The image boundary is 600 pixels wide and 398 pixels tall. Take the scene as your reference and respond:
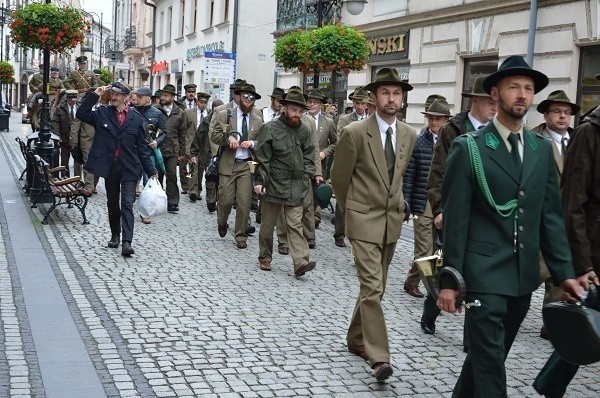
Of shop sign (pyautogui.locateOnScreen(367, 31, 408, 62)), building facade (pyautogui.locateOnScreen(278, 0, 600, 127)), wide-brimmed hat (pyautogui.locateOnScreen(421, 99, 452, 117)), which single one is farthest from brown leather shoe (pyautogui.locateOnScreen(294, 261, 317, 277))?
shop sign (pyautogui.locateOnScreen(367, 31, 408, 62))

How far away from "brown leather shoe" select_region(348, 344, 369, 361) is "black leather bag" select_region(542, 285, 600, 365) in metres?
2.03

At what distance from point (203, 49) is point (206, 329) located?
31057 millimetres

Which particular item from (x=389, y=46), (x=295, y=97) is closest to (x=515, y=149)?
(x=295, y=97)

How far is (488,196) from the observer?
4059 millimetres

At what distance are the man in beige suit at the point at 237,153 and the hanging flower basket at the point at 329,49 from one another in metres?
4.44

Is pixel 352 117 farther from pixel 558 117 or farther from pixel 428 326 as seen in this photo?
pixel 428 326

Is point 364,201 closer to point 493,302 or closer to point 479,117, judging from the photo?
point 479,117

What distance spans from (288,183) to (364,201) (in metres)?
3.38

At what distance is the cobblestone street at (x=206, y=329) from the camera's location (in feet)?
17.9

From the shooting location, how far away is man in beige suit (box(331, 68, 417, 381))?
19.5 ft

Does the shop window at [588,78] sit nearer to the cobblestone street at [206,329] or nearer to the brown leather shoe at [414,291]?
the cobblestone street at [206,329]

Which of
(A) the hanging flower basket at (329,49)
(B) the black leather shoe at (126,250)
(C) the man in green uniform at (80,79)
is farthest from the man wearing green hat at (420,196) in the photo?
(C) the man in green uniform at (80,79)

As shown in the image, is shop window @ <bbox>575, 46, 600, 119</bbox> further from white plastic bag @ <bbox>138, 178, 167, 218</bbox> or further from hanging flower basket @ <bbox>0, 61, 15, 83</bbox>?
hanging flower basket @ <bbox>0, 61, 15, 83</bbox>

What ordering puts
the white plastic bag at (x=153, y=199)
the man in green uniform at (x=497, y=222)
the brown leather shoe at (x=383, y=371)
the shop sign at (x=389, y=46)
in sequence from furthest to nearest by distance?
1. the shop sign at (x=389, y=46)
2. the white plastic bag at (x=153, y=199)
3. the brown leather shoe at (x=383, y=371)
4. the man in green uniform at (x=497, y=222)
